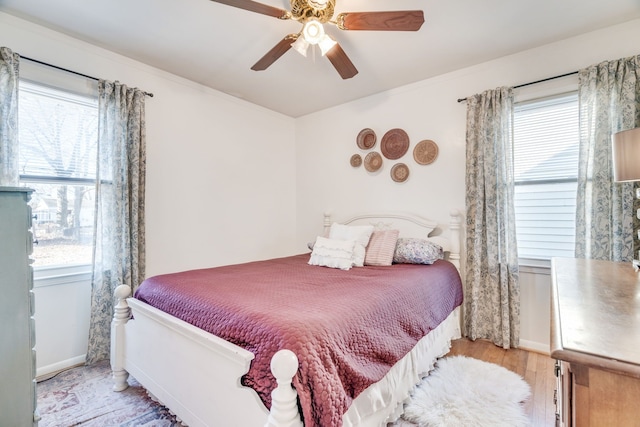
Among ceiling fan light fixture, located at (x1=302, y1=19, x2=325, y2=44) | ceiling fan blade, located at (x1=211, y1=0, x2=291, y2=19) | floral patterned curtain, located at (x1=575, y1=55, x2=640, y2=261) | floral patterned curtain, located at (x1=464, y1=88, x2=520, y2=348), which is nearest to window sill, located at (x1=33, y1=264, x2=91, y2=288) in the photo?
ceiling fan blade, located at (x1=211, y1=0, x2=291, y2=19)

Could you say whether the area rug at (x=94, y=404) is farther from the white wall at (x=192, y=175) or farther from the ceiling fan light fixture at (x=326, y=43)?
the ceiling fan light fixture at (x=326, y=43)

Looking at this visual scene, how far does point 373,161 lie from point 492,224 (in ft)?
4.99

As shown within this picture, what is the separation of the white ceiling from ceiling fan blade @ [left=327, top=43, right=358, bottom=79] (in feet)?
0.88

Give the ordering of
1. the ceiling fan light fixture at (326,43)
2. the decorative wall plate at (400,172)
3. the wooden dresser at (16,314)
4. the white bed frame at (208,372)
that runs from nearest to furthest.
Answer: the white bed frame at (208,372)
the wooden dresser at (16,314)
the ceiling fan light fixture at (326,43)
the decorative wall plate at (400,172)

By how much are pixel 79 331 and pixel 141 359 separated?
107cm

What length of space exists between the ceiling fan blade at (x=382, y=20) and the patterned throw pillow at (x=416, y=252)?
1.79m

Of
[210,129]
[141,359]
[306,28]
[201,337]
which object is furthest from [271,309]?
[210,129]

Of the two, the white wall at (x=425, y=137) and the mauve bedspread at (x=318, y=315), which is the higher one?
the white wall at (x=425, y=137)

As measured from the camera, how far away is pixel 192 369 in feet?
4.89

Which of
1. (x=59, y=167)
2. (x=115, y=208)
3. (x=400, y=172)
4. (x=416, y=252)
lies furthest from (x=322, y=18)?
(x=59, y=167)

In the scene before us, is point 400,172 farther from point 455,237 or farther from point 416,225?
point 455,237

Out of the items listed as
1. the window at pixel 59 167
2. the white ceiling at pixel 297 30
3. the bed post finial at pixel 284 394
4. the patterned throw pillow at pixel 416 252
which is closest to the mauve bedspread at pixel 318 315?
the bed post finial at pixel 284 394

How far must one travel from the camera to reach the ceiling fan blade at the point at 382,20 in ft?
5.58

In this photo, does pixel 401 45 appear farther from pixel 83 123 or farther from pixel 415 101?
pixel 83 123
